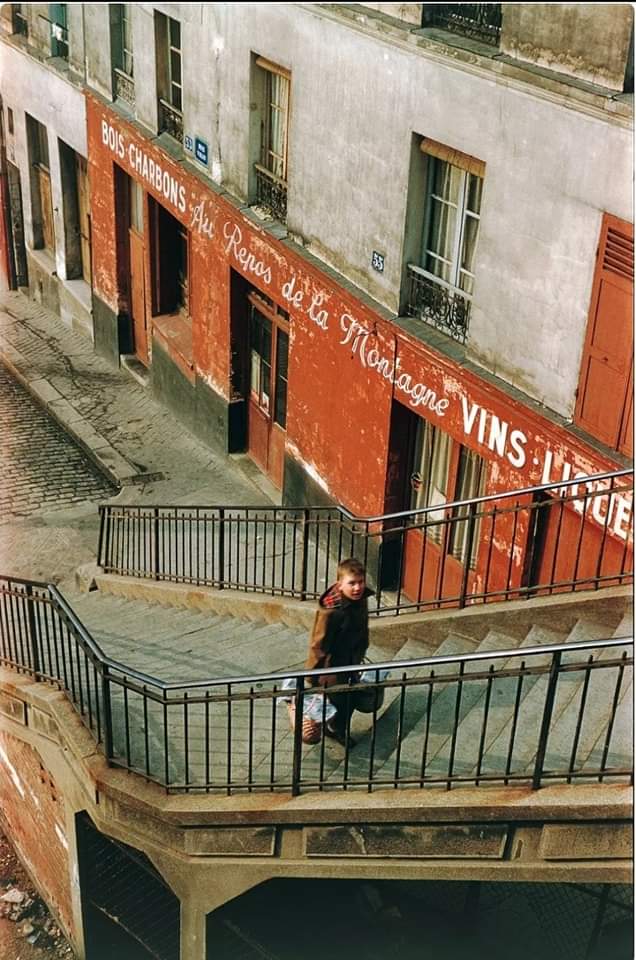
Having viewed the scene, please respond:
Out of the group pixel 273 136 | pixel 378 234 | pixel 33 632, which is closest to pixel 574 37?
pixel 378 234

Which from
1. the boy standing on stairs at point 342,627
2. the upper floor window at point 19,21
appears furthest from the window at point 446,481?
the upper floor window at point 19,21

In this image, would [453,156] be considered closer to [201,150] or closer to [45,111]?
[201,150]

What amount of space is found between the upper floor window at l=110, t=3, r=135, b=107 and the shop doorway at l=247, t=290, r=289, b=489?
4.33m

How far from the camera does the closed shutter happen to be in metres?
8.52

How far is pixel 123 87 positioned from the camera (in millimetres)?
16906

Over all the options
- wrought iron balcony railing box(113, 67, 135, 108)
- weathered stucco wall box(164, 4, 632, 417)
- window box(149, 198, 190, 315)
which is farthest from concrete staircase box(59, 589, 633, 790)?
wrought iron balcony railing box(113, 67, 135, 108)

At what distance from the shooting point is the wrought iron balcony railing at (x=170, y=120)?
15.4 metres

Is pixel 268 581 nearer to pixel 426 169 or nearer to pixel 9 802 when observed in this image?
pixel 9 802

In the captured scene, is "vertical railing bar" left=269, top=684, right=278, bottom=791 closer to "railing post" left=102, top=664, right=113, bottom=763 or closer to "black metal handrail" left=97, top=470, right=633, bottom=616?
"railing post" left=102, top=664, right=113, bottom=763

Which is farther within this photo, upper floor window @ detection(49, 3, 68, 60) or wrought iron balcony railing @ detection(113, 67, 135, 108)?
upper floor window @ detection(49, 3, 68, 60)

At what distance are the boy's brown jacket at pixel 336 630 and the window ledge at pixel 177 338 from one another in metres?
8.82

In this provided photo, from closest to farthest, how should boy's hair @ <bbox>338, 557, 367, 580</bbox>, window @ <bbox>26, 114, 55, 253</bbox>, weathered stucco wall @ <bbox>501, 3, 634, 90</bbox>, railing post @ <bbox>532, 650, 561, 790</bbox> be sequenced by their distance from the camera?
1. railing post @ <bbox>532, 650, 561, 790</bbox>
2. boy's hair @ <bbox>338, 557, 367, 580</bbox>
3. weathered stucco wall @ <bbox>501, 3, 634, 90</bbox>
4. window @ <bbox>26, 114, 55, 253</bbox>

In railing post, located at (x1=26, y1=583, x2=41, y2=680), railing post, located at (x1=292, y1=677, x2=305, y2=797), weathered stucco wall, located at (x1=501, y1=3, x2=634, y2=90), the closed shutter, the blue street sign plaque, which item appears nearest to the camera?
railing post, located at (x1=292, y1=677, x2=305, y2=797)

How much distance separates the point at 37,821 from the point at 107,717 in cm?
282
